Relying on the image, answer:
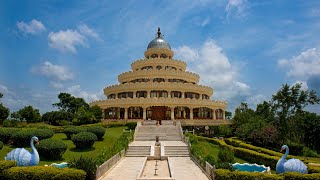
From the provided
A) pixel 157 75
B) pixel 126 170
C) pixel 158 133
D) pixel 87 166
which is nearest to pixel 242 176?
pixel 87 166

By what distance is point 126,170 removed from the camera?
2214 cm

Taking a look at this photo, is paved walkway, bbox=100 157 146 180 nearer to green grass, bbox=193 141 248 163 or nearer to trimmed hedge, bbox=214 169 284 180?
trimmed hedge, bbox=214 169 284 180

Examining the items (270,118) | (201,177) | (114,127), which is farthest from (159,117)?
(201,177)

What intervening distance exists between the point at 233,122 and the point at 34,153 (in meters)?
35.6

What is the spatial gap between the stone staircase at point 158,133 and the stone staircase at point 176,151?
19.9ft

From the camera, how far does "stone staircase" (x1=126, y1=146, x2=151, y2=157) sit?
95.6 feet

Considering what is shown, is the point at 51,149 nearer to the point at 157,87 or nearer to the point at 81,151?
the point at 81,151

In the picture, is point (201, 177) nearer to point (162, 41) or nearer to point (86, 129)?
point (86, 129)

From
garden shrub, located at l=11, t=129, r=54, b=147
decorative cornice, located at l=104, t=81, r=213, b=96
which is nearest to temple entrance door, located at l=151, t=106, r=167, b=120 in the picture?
decorative cornice, located at l=104, t=81, r=213, b=96

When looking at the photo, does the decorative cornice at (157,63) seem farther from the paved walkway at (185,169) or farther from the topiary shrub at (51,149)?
the topiary shrub at (51,149)

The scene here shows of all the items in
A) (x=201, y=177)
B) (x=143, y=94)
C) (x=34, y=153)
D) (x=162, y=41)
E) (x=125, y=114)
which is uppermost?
(x=162, y=41)

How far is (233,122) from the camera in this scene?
49062mm

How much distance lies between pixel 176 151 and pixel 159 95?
77.3 feet

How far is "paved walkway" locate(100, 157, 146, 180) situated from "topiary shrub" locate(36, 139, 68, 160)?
5010mm
